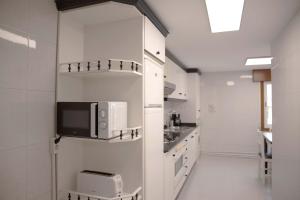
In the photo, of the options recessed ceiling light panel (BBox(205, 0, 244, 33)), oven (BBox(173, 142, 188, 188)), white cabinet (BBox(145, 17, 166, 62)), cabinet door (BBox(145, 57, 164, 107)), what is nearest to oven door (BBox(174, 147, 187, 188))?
oven (BBox(173, 142, 188, 188))

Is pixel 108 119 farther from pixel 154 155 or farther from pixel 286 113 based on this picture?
pixel 286 113

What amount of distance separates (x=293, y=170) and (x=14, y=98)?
2324 mm

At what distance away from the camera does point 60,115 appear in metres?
1.43

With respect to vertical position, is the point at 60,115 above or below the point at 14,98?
below

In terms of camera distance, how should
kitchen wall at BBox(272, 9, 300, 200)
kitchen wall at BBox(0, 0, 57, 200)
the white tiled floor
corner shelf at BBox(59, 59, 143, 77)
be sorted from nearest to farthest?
kitchen wall at BBox(0, 0, 57, 200), corner shelf at BBox(59, 59, 143, 77), kitchen wall at BBox(272, 9, 300, 200), the white tiled floor

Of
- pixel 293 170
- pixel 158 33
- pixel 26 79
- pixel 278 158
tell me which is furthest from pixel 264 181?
pixel 26 79

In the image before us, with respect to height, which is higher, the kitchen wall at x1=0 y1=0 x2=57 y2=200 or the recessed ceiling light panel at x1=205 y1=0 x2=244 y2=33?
the recessed ceiling light panel at x1=205 y1=0 x2=244 y2=33

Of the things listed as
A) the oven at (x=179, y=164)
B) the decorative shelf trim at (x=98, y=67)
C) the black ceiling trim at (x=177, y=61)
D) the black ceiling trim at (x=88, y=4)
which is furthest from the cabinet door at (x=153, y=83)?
the black ceiling trim at (x=177, y=61)

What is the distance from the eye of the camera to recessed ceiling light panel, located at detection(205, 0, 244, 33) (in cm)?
156

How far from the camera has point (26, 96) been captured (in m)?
1.25

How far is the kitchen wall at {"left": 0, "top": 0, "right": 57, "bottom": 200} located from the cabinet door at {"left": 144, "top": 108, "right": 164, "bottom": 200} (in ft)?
2.38

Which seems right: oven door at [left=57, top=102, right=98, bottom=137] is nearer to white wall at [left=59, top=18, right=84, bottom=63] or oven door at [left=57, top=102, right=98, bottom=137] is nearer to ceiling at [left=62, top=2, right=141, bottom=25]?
white wall at [left=59, top=18, right=84, bottom=63]

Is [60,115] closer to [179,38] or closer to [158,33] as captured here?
[158,33]

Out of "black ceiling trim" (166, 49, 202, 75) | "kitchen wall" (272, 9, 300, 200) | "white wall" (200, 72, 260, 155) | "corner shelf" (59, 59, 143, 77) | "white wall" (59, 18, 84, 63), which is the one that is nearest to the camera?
"corner shelf" (59, 59, 143, 77)
